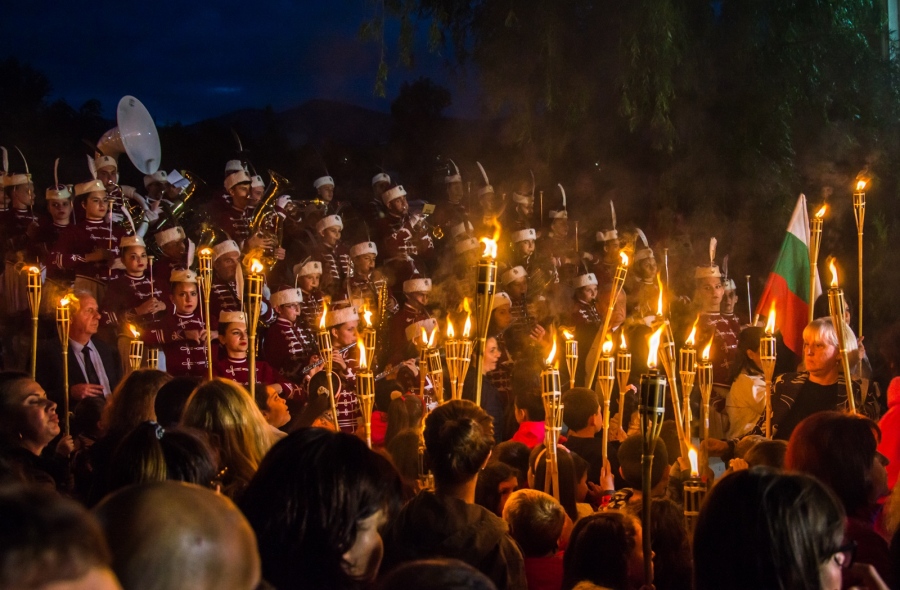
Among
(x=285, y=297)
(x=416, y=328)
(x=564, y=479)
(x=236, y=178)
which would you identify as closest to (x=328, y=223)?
(x=236, y=178)

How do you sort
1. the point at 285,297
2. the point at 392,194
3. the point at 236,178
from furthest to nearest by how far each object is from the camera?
the point at 392,194 < the point at 236,178 < the point at 285,297

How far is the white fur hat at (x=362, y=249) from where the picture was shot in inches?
343

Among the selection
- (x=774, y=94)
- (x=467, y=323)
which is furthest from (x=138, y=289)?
(x=774, y=94)

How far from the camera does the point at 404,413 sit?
524 centimetres

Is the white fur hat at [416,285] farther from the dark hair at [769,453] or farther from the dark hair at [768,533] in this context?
the dark hair at [768,533]

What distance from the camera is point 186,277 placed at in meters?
7.20

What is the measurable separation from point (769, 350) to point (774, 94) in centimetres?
627

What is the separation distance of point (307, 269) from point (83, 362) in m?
2.21

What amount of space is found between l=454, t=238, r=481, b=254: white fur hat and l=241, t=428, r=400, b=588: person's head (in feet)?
24.2

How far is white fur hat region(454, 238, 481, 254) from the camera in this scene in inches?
368

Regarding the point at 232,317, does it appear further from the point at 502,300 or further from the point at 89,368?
the point at 502,300

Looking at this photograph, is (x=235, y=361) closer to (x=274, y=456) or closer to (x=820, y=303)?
(x=820, y=303)

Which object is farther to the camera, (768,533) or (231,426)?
(231,426)

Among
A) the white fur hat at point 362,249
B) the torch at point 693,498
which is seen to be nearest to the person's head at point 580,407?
the torch at point 693,498
